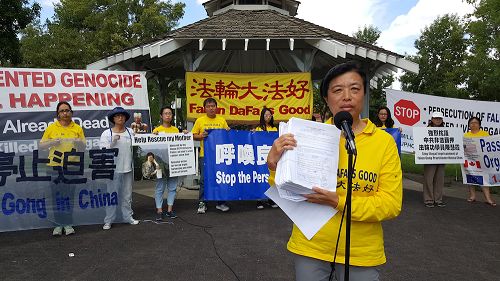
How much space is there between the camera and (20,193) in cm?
552

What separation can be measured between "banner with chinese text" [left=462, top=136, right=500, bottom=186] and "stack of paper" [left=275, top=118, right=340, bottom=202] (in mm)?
7950

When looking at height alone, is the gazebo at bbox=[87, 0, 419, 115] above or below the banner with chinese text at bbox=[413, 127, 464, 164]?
above

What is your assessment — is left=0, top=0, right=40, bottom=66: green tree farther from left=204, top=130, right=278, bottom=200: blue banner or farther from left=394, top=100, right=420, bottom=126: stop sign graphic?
left=394, top=100, right=420, bottom=126: stop sign graphic

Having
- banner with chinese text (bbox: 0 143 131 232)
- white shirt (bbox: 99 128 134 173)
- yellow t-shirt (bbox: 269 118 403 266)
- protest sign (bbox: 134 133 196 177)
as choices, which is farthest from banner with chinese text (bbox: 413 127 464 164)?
yellow t-shirt (bbox: 269 118 403 266)

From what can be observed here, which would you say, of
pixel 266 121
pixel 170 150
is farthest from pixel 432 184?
pixel 170 150

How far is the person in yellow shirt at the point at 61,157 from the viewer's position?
557 cm

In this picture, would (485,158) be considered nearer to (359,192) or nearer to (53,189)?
(359,192)

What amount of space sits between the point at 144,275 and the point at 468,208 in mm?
6853

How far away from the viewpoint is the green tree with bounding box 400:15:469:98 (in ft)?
86.0

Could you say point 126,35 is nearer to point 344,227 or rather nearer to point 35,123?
point 35,123

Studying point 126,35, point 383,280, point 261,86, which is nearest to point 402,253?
point 383,280

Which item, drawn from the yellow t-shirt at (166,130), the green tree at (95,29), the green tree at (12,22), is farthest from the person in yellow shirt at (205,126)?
the green tree at (95,29)

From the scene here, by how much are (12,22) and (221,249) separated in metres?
13.3

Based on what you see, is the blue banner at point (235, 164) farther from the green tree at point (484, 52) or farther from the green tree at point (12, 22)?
the green tree at point (484, 52)
